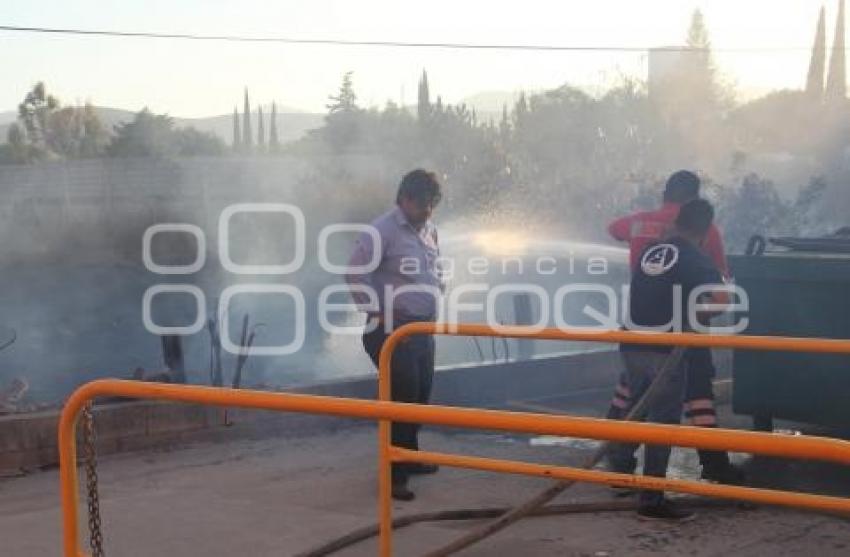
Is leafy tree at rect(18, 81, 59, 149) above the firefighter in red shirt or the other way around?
above

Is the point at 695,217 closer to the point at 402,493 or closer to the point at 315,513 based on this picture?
the point at 402,493

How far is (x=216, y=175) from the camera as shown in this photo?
91.6 ft

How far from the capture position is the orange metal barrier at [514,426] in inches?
78.4

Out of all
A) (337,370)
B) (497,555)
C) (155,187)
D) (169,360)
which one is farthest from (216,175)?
(497,555)

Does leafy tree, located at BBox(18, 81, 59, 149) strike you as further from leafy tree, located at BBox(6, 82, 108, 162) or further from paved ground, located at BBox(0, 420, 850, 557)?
paved ground, located at BBox(0, 420, 850, 557)

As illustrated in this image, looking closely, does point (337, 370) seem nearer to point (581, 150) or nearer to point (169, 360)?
point (169, 360)

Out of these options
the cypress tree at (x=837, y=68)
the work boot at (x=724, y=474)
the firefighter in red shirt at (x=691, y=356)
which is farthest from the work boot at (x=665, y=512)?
the cypress tree at (x=837, y=68)

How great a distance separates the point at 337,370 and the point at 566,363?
4995 mm

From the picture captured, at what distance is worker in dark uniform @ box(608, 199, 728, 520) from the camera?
4.62m

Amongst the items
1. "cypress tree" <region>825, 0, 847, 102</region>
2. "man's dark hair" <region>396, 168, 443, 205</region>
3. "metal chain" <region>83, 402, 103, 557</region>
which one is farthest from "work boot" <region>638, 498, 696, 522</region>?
"cypress tree" <region>825, 0, 847, 102</region>

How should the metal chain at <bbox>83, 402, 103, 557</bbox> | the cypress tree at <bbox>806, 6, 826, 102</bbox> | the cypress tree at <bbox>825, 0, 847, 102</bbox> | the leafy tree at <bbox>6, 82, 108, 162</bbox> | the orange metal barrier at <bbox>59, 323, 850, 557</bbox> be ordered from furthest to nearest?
the cypress tree at <bbox>825, 0, 847, 102</bbox> < the cypress tree at <bbox>806, 6, 826, 102</bbox> < the leafy tree at <bbox>6, 82, 108, 162</bbox> < the metal chain at <bbox>83, 402, 103, 557</bbox> < the orange metal barrier at <bbox>59, 323, 850, 557</bbox>

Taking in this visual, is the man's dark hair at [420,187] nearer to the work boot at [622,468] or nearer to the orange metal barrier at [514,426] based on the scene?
the orange metal barrier at [514,426]

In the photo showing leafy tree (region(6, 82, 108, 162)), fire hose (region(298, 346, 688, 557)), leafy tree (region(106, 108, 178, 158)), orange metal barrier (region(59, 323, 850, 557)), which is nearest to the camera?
orange metal barrier (region(59, 323, 850, 557))

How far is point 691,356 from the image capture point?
5121 millimetres
